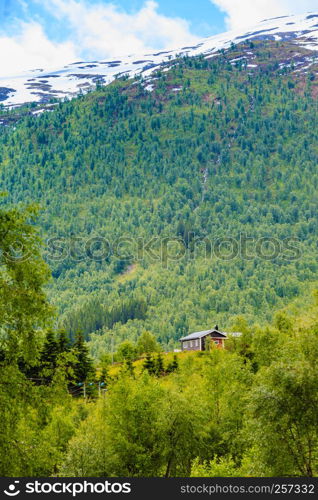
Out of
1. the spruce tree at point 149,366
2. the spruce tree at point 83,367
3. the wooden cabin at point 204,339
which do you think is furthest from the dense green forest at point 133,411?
the wooden cabin at point 204,339

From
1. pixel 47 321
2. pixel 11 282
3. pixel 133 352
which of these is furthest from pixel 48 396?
pixel 133 352

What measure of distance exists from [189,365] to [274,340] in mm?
25774

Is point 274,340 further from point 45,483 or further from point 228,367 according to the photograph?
point 45,483

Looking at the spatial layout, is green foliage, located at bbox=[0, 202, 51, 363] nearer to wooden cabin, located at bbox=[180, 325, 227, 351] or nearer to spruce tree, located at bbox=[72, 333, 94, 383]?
Result: spruce tree, located at bbox=[72, 333, 94, 383]

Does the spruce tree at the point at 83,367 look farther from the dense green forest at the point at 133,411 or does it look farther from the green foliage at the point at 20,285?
the green foliage at the point at 20,285

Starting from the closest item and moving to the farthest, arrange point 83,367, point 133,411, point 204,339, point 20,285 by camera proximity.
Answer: point 20,285, point 133,411, point 83,367, point 204,339

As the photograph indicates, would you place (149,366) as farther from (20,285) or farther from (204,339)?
(20,285)

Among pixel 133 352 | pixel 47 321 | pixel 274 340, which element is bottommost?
pixel 133 352

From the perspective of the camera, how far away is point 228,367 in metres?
88.4

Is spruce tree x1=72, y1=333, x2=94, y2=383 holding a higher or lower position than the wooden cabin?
higher

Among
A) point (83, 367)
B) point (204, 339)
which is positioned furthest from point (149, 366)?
point (204, 339)

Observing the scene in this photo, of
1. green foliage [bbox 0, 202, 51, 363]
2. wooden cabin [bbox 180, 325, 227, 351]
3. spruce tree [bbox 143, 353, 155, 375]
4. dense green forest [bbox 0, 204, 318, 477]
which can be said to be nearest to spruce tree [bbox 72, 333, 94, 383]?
dense green forest [bbox 0, 204, 318, 477]

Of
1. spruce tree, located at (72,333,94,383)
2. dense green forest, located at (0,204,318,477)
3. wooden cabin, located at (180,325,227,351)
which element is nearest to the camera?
dense green forest, located at (0,204,318,477)

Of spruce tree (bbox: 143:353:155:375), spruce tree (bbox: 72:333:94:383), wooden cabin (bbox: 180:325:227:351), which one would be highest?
spruce tree (bbox: 72:333:94:383)
